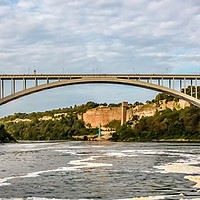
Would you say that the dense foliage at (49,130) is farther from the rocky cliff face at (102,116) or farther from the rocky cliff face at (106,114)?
the rocky cliff face at (106,114)

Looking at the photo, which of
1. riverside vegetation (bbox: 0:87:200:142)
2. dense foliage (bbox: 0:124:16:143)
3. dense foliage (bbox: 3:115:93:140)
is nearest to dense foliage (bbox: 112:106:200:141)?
riverside vegetation (bbox: 0:87:200:142)

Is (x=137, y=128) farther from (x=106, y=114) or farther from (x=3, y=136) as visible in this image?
(x=106, y=114)

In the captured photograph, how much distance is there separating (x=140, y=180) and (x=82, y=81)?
2555cm

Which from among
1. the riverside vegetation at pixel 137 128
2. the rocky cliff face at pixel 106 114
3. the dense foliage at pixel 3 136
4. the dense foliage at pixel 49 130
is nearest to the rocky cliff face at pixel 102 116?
the rocky cliff face at pixel 106 114

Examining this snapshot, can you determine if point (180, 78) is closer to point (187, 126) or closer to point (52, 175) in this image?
point (187, 126)

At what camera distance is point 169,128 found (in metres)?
62.8

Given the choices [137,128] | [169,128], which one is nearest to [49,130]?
[137,128]

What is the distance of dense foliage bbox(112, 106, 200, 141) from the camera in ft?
191

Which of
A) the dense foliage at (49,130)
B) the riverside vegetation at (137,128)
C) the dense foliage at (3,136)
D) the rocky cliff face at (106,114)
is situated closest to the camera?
the dense foliage at (3,136)

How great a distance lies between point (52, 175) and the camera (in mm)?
14156

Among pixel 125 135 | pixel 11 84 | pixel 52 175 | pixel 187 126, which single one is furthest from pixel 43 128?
pixel 52 175

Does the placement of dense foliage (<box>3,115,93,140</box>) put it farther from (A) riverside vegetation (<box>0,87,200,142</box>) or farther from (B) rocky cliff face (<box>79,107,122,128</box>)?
(B) rocky cliff face (<box>79,107,122,128</box>)

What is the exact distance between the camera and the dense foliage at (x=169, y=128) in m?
58.3

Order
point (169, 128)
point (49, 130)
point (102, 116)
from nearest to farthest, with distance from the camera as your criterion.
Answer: point (169, 128) → point (49, 130) → point (102, 116)
